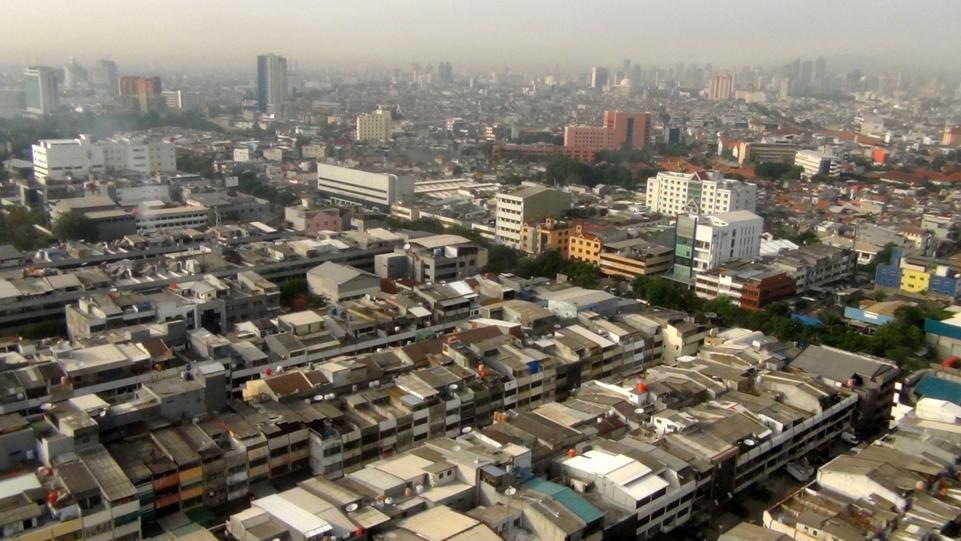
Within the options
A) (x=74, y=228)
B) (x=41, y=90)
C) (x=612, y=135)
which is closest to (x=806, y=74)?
(x=612, y=135)

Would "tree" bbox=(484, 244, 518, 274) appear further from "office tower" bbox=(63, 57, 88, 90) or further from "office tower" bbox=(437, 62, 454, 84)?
"office tower" bbox=(437, 62, 454, 84)

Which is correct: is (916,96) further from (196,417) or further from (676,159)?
(196,417)

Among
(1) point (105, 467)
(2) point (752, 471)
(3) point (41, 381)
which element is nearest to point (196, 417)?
(1) point (105, 467)

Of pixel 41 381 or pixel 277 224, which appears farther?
pixel 277 224

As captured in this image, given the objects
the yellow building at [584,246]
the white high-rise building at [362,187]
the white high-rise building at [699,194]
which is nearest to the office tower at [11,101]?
the white high-rise building at [362,187]

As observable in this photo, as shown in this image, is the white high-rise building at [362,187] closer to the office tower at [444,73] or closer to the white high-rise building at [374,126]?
the white high-rise building at [374,126]

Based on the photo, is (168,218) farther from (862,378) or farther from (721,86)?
(721,86)
